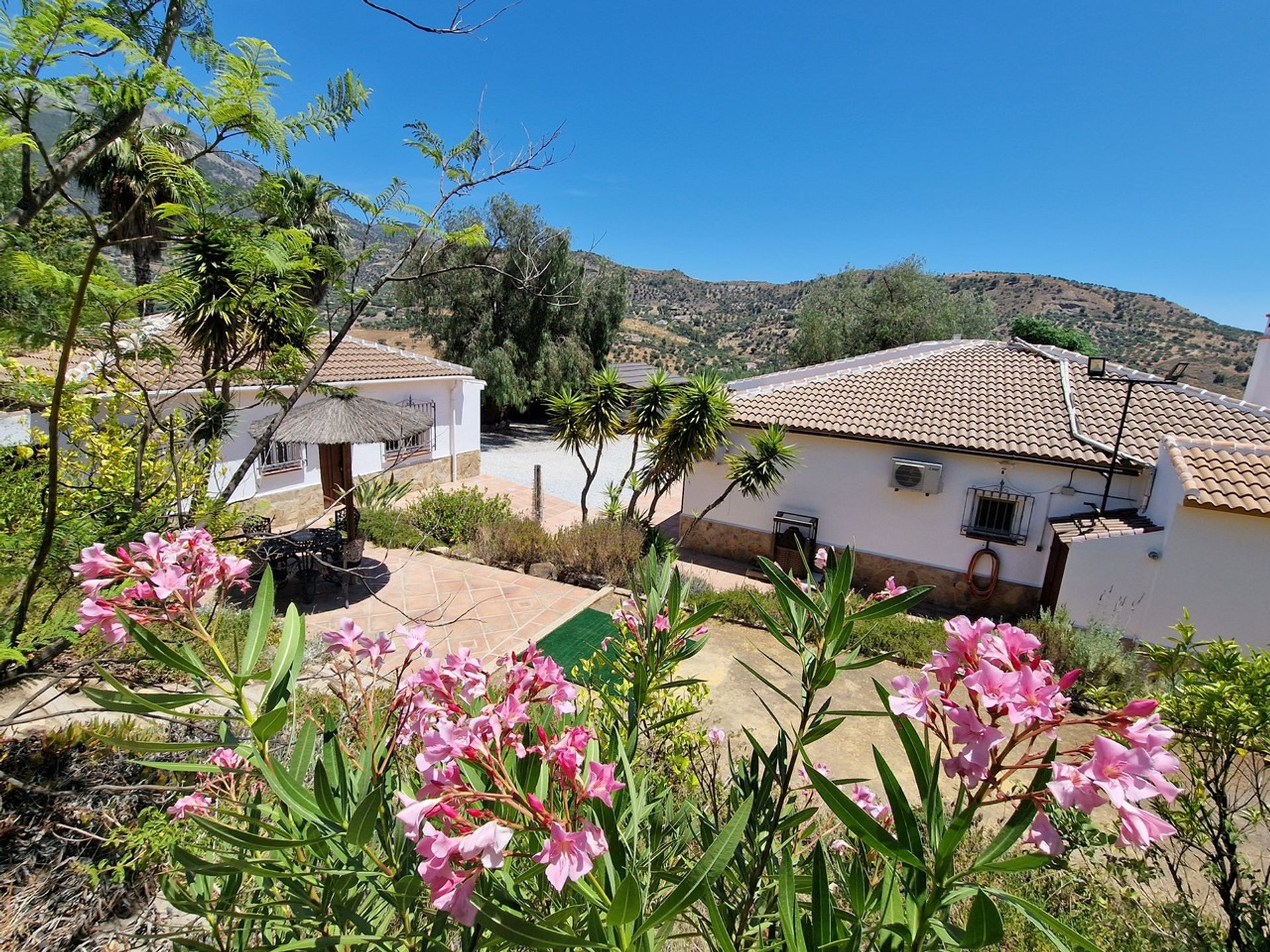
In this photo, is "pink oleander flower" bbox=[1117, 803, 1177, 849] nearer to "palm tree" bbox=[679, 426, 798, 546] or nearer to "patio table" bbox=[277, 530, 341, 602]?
"patio table" bbox=[277, 530, 341, 602]

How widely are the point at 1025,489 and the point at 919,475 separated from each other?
1674 millimetres

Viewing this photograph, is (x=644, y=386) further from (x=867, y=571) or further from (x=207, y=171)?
(x=207, y=171)

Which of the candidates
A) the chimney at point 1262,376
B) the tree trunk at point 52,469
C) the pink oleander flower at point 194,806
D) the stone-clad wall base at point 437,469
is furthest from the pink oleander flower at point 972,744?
the chimney at point 1262,376

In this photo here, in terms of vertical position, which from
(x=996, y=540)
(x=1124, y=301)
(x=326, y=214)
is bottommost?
(x=996, y=540)

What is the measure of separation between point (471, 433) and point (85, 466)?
41.6ft

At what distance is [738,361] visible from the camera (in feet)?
→ 153

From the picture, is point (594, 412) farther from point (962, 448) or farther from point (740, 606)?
point (962, 448)

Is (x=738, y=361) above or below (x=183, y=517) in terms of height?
above

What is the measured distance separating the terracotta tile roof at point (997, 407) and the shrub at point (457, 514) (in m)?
5.61

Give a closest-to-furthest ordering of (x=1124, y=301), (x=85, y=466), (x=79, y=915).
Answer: (x=79, y=915)
(x=85, y=466)
(x=1124, y=301)

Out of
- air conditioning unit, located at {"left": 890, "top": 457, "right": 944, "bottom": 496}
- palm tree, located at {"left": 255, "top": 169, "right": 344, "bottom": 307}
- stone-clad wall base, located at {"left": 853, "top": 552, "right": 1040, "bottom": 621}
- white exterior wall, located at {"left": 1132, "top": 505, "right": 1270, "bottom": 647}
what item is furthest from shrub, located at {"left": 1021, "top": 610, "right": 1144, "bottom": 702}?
palm tree, located at {"left": 255, "top": 169, "right": 344, "bottom": 307}

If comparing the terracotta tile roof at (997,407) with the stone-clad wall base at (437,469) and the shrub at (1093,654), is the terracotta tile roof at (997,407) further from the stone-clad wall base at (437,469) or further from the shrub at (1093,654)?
the stone-clad wall base at (437,469)

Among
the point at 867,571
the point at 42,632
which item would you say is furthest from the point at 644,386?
the point at 42,632

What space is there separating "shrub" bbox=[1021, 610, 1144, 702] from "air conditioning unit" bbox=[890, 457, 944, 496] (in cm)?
293
